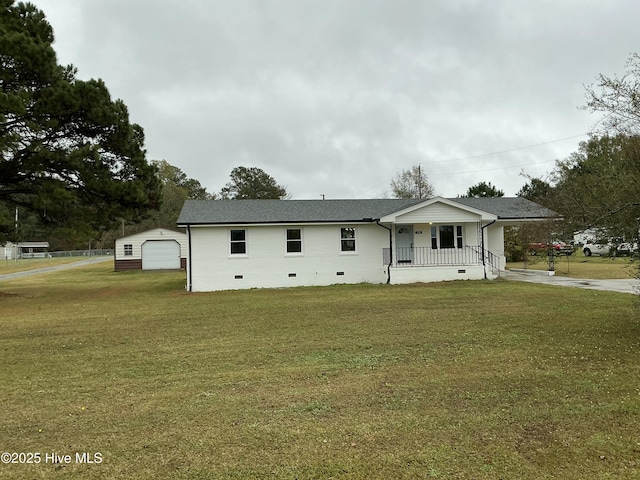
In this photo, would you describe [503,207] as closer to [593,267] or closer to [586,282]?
[586,282]

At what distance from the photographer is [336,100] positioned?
26.8 m

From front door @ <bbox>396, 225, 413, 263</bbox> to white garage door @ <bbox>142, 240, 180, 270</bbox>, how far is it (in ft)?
64.1

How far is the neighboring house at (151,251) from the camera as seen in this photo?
32.7 m

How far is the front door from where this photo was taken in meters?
20.3

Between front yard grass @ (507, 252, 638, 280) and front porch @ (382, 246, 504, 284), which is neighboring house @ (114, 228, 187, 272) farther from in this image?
front yard grass @ (507, 252, 638, 280)

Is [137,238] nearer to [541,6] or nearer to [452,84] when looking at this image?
[452,84]

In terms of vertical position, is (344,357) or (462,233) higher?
(462,233)

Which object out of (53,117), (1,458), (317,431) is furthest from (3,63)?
(317,431)

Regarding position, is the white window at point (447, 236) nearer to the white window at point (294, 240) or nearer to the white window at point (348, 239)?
the white window at point (348, 239)

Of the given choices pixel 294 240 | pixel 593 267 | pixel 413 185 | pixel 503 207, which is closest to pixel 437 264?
pixel 503 207

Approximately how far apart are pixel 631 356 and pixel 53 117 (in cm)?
1863

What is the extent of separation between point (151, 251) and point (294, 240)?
18.1 metres

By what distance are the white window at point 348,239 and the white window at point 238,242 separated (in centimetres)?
445

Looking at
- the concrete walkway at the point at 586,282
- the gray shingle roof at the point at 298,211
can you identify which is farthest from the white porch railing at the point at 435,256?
the gray shingle roof at the point at 298,211
